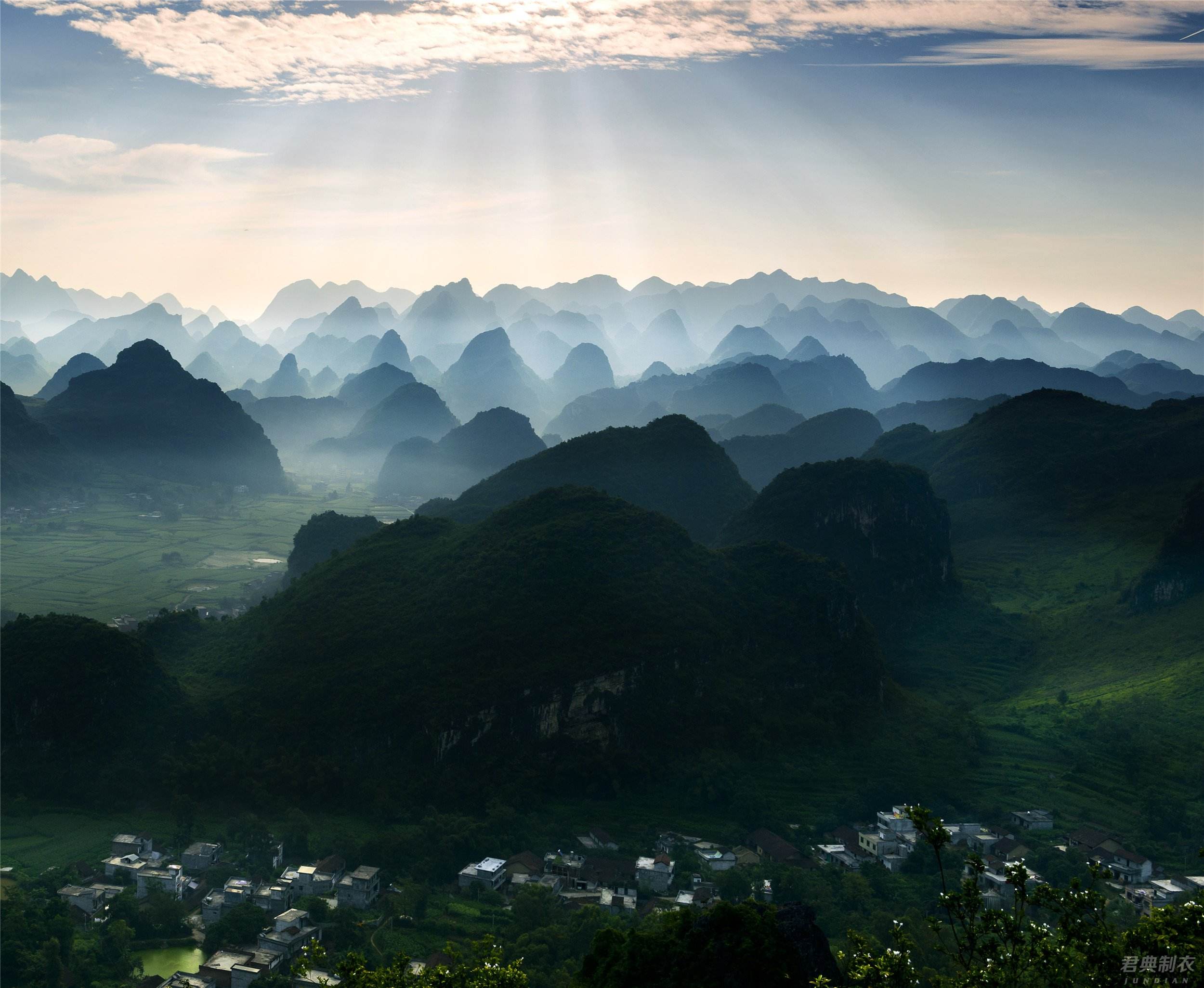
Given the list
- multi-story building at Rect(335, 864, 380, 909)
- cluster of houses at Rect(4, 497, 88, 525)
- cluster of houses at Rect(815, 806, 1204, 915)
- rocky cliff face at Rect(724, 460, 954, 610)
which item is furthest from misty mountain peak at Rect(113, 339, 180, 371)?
cluster of houses at Rect(815, 806, 1204, 915)

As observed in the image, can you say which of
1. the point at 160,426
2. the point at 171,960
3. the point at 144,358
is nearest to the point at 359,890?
the point at 171,960

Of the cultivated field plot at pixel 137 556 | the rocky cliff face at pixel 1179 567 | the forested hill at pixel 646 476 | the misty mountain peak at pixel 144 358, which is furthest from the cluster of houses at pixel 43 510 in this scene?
the rocky cliff face at pixel 1179 567

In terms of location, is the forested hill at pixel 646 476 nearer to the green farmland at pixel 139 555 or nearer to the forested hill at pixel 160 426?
the green farmland at pixel 139 555

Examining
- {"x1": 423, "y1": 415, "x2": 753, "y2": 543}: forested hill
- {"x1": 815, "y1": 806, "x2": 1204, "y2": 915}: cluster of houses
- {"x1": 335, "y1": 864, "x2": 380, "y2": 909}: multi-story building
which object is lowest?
{"x1": 423, "y1": 415, "x2": 753, "y2": 543}: forested hill

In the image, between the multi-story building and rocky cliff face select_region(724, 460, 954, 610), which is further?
rocky cliff face select_region(724, 460, 954, 610)

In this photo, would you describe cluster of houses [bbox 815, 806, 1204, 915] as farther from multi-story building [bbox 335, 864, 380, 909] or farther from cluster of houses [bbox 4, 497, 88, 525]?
cluster of houses [bbox 4, 497, 88, 525]

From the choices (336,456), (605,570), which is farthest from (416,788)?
(336,456)

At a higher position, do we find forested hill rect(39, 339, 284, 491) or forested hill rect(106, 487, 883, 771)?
forested hill rect(106, 487, 883, 771)

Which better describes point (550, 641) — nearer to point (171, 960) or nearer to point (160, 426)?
point (171, 960)

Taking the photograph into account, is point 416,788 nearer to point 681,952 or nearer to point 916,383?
point 681,952
